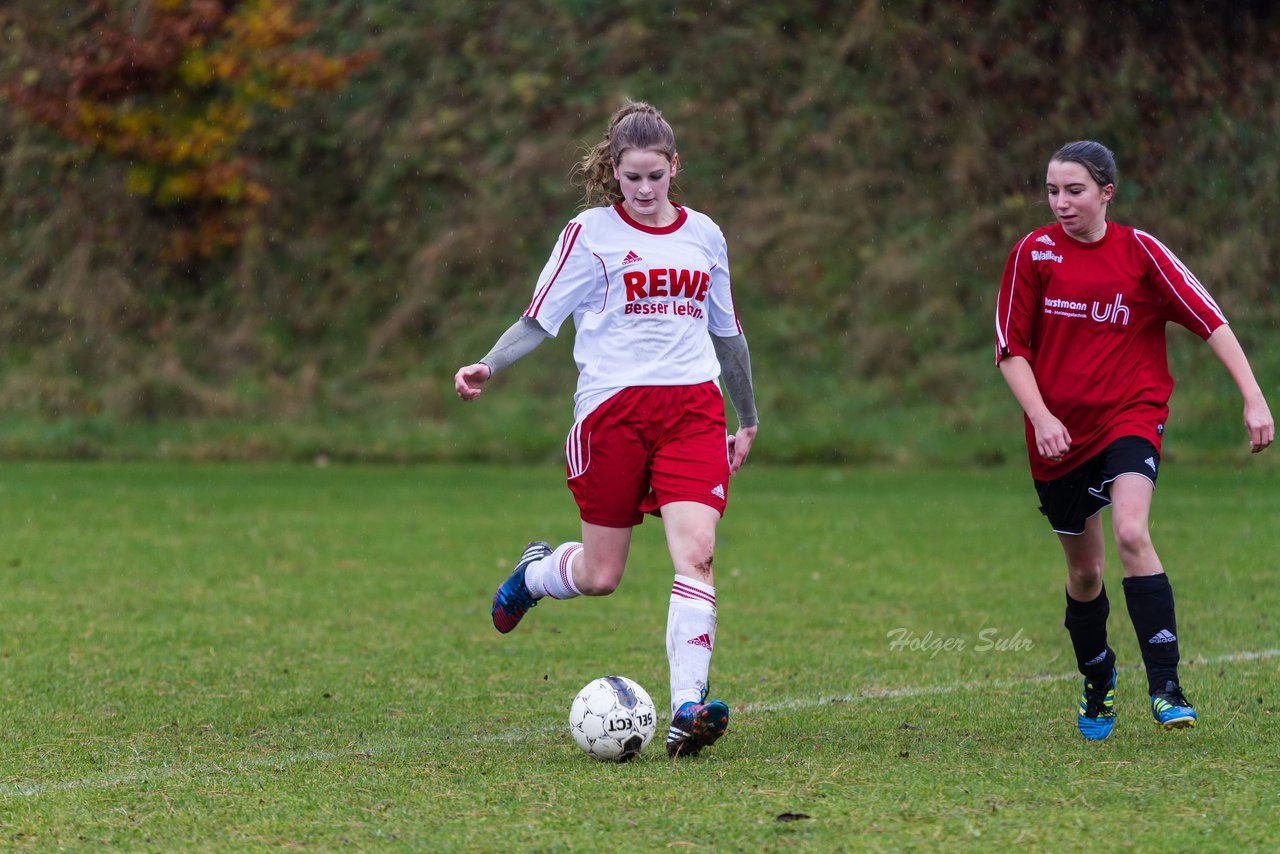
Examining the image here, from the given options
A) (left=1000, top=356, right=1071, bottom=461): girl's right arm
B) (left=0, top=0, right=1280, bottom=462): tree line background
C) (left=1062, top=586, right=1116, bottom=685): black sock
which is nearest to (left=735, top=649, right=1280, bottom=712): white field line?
(left=1062, top=586, right=1116, bottom=685): black sock

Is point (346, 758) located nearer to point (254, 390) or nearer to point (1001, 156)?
point (254, 390)

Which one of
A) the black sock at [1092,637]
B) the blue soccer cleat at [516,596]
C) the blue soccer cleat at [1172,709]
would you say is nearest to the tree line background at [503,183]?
the blue soccer cleat at [516,596]

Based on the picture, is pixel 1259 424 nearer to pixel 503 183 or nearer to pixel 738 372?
pixel 738 372

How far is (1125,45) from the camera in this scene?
22.5 metres

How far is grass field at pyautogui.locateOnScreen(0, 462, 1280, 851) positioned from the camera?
4336mm

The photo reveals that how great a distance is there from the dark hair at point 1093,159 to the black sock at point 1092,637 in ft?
4.66

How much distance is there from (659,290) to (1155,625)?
1939 mm

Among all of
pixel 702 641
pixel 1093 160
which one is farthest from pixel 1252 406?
pixel 702 641

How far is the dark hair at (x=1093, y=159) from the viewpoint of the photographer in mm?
5637

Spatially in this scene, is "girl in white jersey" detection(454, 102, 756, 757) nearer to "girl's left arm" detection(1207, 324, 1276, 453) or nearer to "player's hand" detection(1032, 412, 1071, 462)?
"player's hand" detection(1032, 412, 1071, 462)

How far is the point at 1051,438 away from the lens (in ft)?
18.0

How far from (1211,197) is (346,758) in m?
18.1

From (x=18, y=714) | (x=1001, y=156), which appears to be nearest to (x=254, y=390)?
(x=1001, y=156)

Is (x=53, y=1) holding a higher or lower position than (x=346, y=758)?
higher
